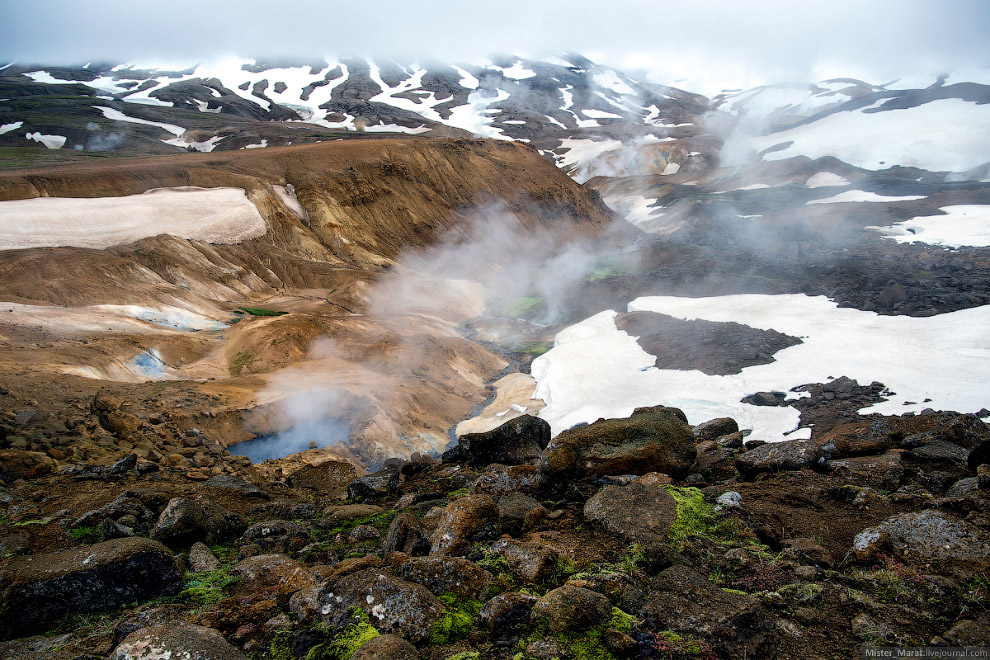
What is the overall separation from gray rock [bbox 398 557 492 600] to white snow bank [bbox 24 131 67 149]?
89.2 m

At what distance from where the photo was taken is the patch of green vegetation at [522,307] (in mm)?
37478

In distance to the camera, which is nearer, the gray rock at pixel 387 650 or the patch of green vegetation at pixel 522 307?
the gray rock at pixel 387 650

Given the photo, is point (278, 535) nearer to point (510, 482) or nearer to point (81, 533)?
point (81, 533)

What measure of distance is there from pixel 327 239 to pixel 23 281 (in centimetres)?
1784

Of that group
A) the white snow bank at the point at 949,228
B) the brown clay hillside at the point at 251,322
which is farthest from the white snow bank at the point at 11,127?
the white snow bank at the point at 949,228

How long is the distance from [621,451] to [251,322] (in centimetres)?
Result: 2104

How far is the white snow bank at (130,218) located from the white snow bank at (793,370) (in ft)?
67.4

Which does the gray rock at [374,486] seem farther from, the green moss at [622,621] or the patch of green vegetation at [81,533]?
the green moss at [622,621]

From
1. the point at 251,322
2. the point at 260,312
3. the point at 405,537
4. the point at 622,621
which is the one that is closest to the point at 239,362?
the point at 251,322

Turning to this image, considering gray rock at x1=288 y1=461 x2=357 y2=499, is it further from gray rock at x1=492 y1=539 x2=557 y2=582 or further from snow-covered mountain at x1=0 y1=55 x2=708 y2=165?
snow-covered mountain at x1=0 y1=55 x2=708 y2=165

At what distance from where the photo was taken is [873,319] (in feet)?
77.7

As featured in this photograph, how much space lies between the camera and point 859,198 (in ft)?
214

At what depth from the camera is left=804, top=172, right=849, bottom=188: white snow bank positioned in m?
74.4

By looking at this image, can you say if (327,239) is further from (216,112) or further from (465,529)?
(216,112)
